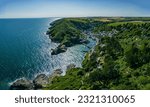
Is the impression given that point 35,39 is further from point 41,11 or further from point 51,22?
point 41,11

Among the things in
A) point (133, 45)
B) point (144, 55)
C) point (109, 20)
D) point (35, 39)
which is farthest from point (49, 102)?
point (133, 45)

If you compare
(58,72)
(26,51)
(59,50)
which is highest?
(26,51)

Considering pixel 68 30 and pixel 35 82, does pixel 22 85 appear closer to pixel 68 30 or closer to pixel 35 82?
pixel 35 82

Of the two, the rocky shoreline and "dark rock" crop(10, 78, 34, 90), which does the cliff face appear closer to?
the rocky shoreline

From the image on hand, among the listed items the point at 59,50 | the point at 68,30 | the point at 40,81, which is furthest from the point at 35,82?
the point at 68,30

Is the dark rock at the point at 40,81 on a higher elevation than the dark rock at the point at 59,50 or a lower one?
lower

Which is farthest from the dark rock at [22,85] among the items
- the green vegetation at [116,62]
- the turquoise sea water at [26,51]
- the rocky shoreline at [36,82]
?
the green vegetation at [116,62]

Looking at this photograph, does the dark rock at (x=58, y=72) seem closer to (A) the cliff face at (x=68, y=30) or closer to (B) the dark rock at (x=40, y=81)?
(B) the dark rock at (x=40, y=81)
